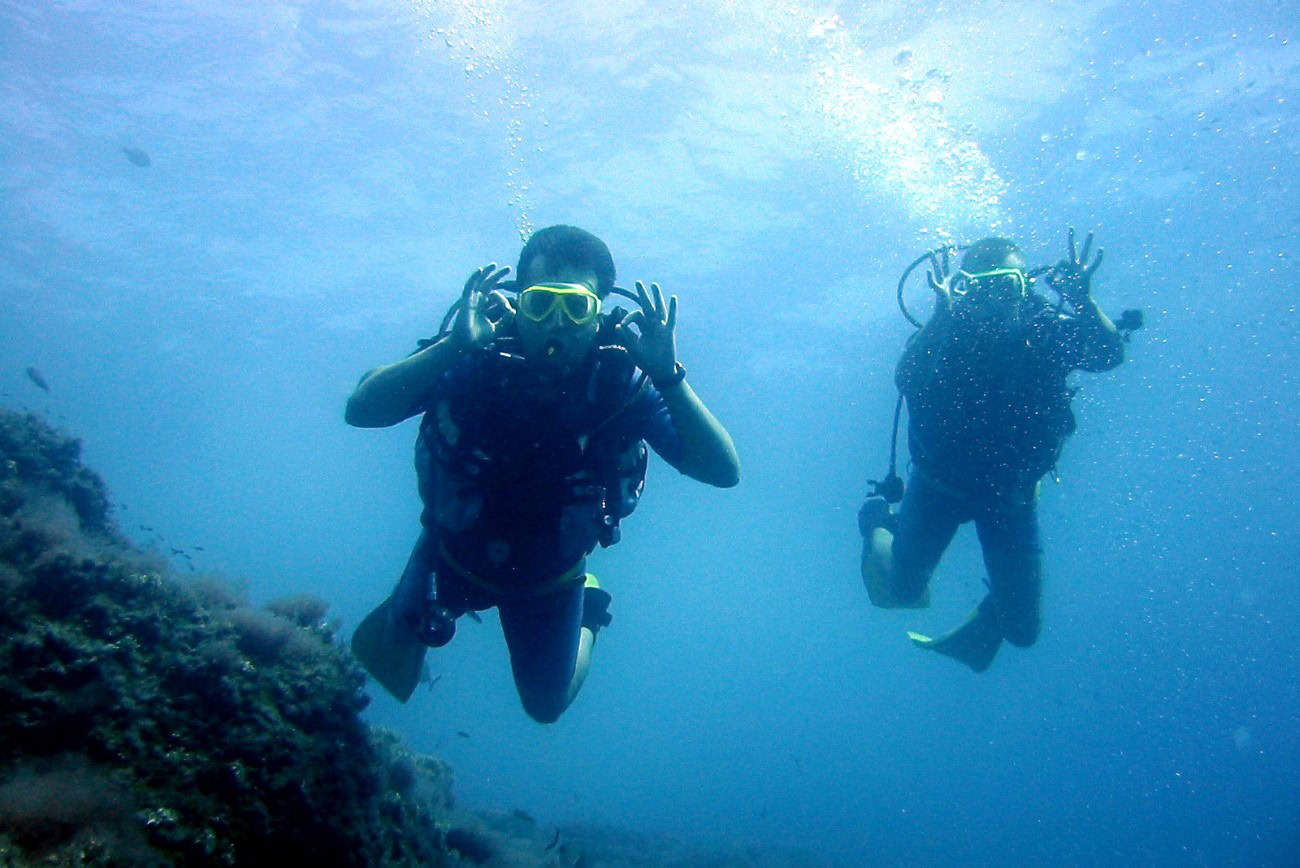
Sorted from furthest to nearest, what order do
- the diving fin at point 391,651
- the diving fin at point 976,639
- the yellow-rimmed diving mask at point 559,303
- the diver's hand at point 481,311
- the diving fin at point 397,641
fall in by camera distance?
1. the diving fin at point 976,639
2. the diving fin at point 391,651
3. the diving fin at point 397,641
4. the diver's hand at point 481,311
5. the yellow-rimmed diving mask at point 559,303

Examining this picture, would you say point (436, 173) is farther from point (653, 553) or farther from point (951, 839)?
point (653, 553)

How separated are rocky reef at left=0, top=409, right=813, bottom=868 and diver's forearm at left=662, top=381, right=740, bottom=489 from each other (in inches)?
113

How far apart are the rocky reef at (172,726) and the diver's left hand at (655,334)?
302cm

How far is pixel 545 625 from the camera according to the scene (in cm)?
496

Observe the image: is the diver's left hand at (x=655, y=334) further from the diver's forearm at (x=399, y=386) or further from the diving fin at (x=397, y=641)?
the diving fin at (x=397, y=641)

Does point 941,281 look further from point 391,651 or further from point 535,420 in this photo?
point 391,651

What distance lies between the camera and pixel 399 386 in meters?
4.13

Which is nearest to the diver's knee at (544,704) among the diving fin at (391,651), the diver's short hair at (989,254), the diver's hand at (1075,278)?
the diving fin at (391,651)

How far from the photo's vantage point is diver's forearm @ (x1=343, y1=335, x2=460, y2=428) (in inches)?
161

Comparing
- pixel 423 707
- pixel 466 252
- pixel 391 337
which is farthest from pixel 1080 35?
pixel 423 707

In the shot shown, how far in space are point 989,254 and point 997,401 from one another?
1.78 m

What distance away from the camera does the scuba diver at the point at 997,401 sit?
7137mm

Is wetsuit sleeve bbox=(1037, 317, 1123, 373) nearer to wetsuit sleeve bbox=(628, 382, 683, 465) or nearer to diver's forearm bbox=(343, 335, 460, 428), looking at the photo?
wetsuit sleeve bbox=(628, 382, 683, 465)

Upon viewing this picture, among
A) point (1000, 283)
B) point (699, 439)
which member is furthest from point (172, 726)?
point (1000, 283)
